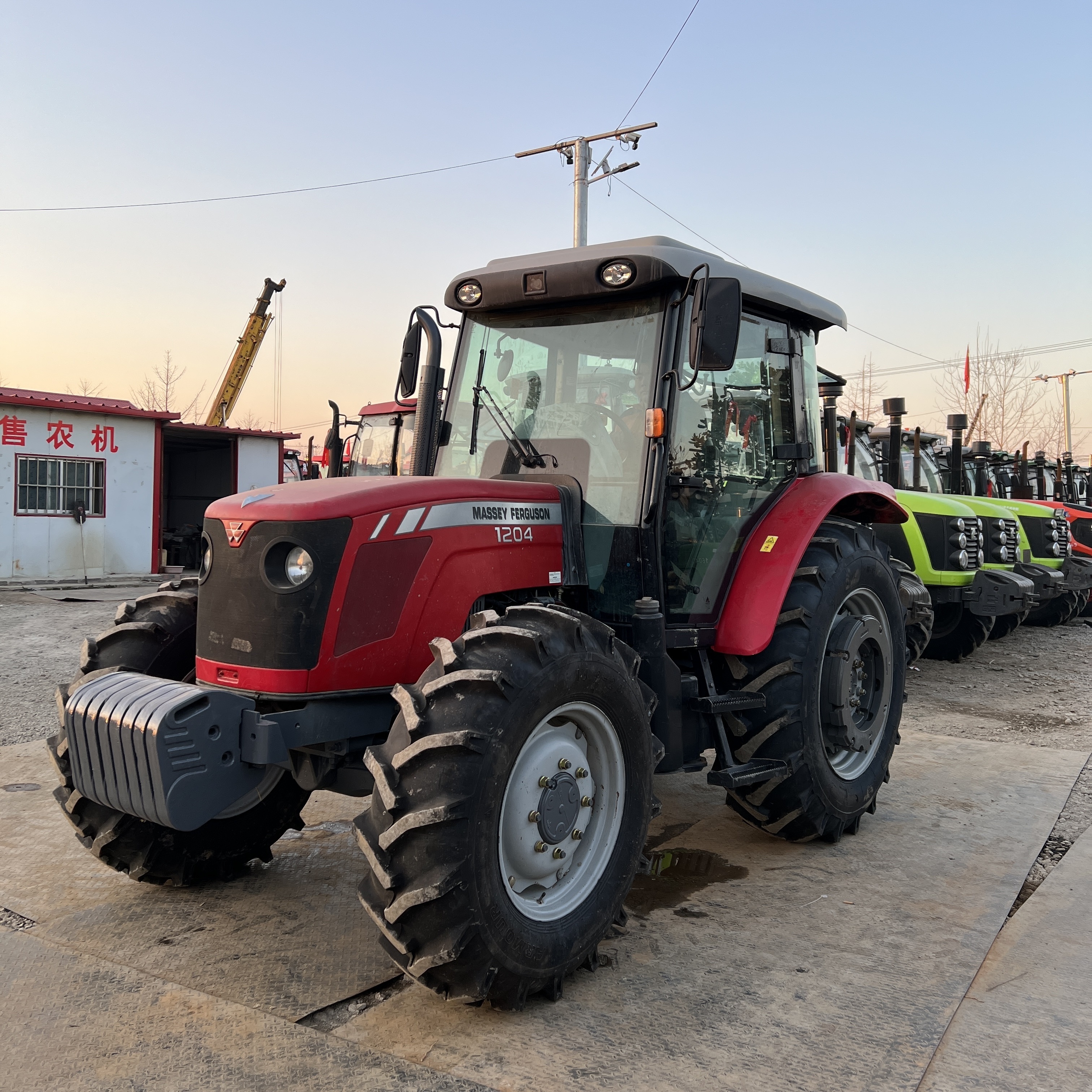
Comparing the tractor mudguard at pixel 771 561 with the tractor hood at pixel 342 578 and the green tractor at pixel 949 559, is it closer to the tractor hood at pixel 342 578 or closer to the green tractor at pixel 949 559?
the tractor hood at pixel 342 578

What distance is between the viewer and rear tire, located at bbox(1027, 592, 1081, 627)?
1218 cm

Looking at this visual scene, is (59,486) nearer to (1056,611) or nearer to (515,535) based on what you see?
(1056,611)

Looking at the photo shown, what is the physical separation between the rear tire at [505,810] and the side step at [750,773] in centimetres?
64

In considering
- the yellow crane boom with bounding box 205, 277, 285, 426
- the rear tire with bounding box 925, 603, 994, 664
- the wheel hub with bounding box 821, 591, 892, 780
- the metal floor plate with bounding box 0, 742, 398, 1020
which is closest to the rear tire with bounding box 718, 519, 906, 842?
the wheel hub with bounding box 821, 591, 892, 780

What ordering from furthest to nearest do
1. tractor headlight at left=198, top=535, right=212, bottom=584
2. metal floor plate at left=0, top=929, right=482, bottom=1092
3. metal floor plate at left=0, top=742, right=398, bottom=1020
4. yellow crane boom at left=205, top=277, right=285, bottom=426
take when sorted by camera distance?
yellow crane boom at left=205, top=277, right=285, bottom=426 → tractor headlight at left=198, top=535, right=212, bottom=584 → metal floor plate at left=0, top=742, right=398, bottom=1020 → metal floor plate at left=0, top=929, right=482, bottom=1092

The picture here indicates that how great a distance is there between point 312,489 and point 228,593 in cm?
45

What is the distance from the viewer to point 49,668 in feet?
28.2

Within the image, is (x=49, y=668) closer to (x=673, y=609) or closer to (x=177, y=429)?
(x=673, y=609)

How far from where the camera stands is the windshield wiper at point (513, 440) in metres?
4.05

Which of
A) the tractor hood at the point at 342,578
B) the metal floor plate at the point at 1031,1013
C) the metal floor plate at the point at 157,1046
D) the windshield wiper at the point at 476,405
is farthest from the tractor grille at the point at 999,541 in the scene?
the metal floor plate at the point at 157,1046

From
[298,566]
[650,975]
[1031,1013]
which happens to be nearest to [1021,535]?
[1031,1013]

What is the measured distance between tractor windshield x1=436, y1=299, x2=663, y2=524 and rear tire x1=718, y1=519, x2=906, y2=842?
0.87 metres

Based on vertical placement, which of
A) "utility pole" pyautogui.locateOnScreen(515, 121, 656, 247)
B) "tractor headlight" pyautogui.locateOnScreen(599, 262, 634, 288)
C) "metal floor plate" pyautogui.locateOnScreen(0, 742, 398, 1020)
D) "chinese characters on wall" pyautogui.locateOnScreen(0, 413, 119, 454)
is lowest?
"metal floor plate" pyautogui.locateOnScreen(0, 742, 398, 1020)

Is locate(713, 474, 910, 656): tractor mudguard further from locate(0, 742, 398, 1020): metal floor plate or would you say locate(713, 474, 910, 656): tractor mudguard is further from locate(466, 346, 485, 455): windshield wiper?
locate(0, 742, 398, 1020): metal floor plate
